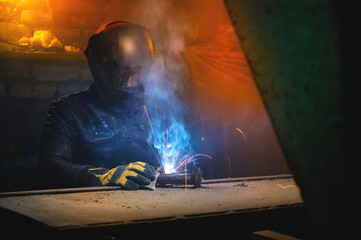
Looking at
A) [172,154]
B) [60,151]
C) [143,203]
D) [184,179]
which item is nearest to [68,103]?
[60,151]

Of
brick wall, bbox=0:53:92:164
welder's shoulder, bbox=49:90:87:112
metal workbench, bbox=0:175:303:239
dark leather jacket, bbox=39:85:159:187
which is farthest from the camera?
brick wall, bbox=0:53:92:164

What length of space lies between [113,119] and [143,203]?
1758mm

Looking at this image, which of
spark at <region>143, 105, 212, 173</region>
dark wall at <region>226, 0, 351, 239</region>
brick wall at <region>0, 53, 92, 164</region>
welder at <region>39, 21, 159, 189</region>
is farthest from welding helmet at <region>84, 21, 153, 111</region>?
dark wall at <region>226, 0, 351, 239</region>

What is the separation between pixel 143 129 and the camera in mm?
3939

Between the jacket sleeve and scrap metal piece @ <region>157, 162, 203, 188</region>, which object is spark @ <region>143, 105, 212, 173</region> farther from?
scrap metal piece @ <region>157, 162, 203, 188</region>

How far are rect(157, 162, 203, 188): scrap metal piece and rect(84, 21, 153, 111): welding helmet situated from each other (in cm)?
128

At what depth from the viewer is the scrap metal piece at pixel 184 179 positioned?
8.85 ft

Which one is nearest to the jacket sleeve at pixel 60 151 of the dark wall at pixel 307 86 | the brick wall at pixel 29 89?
the brick wall at pixel 29 89

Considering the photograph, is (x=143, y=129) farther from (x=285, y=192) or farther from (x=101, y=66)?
(x=285, y=192)

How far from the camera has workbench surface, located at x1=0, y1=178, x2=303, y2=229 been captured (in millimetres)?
1745

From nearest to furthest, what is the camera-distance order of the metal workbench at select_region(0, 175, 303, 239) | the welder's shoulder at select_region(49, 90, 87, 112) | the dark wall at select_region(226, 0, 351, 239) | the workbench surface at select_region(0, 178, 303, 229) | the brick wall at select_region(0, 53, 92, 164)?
1. the dark wall at select_region(226, 0, 351, 239)
2. the metal workbench at select_region(0, 175, 303, 239)
3. the workbench surface at select_region(0, 178, 303, 229)
4. the welder's shoulder at select_region(49, 90, 87, 112)
5. the brick wall at select_region(0, 53, 92, 164)

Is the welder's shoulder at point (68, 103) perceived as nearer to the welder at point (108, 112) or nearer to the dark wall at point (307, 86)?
the welder at point (108, 112)

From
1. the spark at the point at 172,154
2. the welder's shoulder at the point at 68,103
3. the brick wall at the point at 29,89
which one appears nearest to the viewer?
the welder's shoulder at the point at 68,103

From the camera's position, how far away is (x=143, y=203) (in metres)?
2.13
